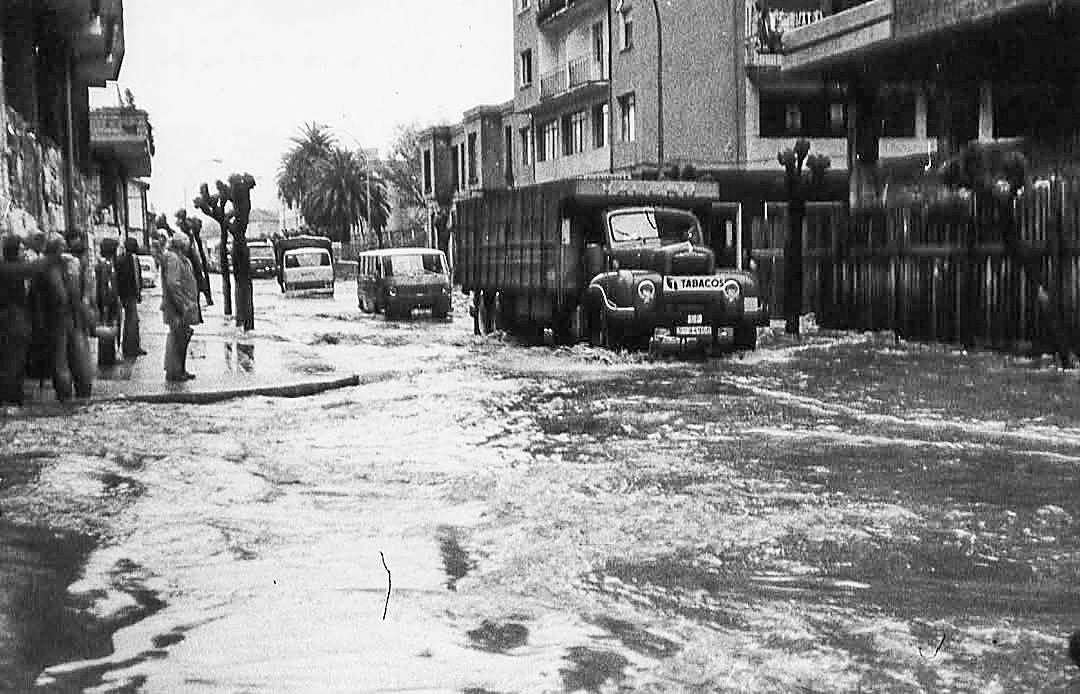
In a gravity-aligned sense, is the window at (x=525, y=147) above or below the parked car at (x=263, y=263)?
above

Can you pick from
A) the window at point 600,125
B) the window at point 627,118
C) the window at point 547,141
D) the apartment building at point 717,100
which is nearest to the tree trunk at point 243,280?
the apartment building at point 717,100

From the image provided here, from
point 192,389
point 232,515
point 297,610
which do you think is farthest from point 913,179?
point 297,610

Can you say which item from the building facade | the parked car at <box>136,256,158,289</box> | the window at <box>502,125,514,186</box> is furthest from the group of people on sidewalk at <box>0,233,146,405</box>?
the window at <box>502,125,514,186</box>

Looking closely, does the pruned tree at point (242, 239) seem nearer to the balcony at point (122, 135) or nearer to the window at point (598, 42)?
the balcony at point (122, 135)

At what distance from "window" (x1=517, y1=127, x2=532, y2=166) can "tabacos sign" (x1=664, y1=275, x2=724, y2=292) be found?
1675 inches

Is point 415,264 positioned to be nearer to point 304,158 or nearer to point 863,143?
point 863,143

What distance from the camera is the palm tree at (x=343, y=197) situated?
113250mm

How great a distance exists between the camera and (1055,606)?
6.80m

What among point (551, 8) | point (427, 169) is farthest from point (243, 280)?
point (427, 169)

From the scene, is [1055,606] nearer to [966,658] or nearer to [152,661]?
[966,658]

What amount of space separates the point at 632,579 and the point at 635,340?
15.7 m

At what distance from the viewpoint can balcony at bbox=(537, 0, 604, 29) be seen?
55.3m

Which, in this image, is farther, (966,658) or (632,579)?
(632,579)

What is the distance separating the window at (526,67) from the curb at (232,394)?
4637 cm
